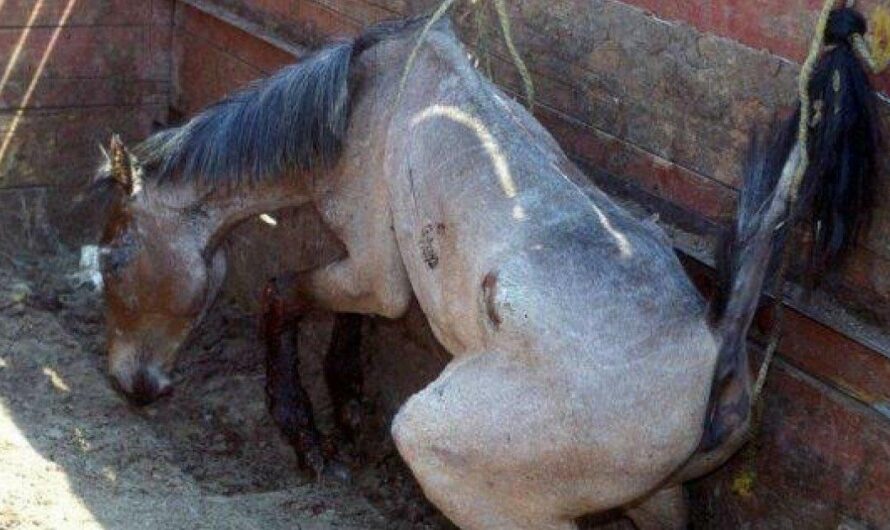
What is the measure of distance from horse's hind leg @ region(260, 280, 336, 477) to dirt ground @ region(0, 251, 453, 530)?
0.42 feet

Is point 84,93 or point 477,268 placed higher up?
point 477,268

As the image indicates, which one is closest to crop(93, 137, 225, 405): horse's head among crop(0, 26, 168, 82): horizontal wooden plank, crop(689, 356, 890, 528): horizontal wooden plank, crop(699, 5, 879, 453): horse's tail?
crop(0, 26, 168, 82): horizontal wooden plank

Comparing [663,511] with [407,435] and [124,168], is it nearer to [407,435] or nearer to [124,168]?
[407,435]

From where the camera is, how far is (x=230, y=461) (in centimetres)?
516

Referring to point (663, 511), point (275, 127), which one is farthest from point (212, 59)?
point (663, 511)

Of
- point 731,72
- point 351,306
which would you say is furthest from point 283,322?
point 731,72

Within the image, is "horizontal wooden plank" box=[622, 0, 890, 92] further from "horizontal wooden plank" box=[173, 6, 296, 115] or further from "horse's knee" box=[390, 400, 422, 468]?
"horizontal wooden plank" box=[173, 6, 296, 115]

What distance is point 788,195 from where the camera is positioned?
11.1 feet

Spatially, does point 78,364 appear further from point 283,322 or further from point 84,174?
point 84,174

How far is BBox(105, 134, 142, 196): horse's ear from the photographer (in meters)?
4.77

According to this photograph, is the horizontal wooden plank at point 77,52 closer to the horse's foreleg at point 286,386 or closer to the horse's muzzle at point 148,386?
the horse's muzzle at point 148,386

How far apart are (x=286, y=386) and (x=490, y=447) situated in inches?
69.3

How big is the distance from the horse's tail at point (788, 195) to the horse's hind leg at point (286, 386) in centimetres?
198

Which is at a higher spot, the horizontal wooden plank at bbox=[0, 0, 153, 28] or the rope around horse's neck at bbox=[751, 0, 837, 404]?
the rope around horse's neck at bbox=[751, 0, 837, 404]
